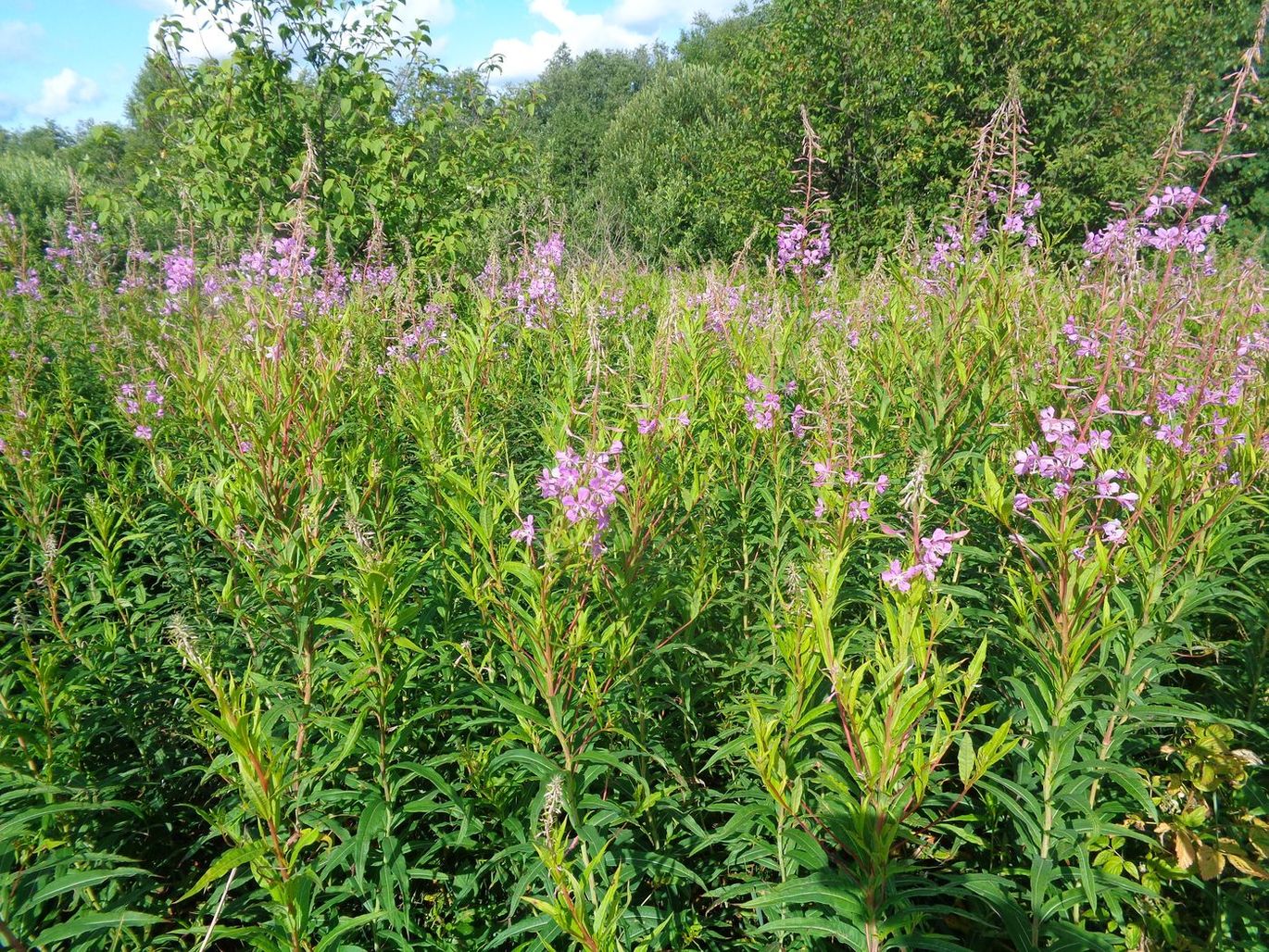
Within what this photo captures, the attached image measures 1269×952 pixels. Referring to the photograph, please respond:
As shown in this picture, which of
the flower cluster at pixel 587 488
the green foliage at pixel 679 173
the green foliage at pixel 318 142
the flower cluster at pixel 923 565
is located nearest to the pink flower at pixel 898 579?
the flower cluster at pixel 923 565

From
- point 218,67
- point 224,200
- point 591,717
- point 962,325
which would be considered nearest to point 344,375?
point 591,717

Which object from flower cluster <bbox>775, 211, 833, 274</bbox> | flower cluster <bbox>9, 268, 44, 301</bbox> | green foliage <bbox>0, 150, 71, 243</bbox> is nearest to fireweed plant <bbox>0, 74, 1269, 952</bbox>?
flower cluster <bbox>775, 211, 833, 274</bbox>

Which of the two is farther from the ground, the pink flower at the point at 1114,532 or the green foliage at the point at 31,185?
the green foliage at the point at 31,185

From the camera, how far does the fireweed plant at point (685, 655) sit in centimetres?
180

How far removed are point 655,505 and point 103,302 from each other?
16.0 feet

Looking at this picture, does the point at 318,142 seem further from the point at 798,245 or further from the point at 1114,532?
the point at 1114,532

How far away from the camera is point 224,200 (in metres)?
7.64

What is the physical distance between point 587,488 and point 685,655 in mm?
980

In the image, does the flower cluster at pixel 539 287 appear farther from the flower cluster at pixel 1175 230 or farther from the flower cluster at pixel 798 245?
the flower cluster at pixel 1175 230

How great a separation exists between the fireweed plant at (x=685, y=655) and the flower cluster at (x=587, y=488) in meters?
0.02

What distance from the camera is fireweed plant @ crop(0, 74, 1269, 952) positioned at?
1.80 meters

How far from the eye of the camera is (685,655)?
273cm

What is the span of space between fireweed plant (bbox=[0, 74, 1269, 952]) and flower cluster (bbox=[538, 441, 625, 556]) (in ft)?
0.05

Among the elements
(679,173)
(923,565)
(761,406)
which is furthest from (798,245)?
(679,173)
